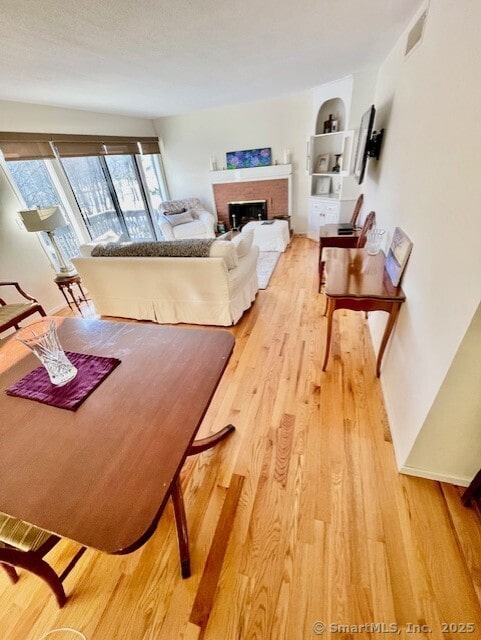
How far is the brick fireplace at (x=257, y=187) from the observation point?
485cm

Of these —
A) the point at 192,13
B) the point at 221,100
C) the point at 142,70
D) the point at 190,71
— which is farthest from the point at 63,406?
the point at 221,100

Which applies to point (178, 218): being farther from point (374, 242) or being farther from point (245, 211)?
point (374, 242)

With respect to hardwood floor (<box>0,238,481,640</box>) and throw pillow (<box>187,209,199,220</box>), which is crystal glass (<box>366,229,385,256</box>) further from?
throw pillow (<box>187,209,199,220</box>)

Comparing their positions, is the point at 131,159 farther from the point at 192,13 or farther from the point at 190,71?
the point at 192,13

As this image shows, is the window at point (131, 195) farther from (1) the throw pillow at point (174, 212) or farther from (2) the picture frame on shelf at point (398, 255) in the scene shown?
(2) the picture frame on shelf at point (398, 255)

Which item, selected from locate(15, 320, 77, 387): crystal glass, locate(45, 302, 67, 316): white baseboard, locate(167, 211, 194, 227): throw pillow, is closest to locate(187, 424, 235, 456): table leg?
locate(15, 320, 77, 387): crystal glass

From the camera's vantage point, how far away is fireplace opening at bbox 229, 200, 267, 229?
521 centimetres

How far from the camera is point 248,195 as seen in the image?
5.17 meters

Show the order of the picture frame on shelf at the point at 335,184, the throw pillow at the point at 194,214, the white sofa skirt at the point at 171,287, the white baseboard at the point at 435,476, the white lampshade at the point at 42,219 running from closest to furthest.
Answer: the white baseboard at the point at 435,476 → the white sofa skirt at the point at 171,287 → the white lampshade at the point at 42,219 → the picture frame on shelf at the point at 335,184 → the throw pillow at the point at 194,214

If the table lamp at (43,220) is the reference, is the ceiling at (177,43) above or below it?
above

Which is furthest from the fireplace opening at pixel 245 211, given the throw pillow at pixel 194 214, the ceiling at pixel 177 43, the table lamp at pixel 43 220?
the table lamp at pixel 43 220

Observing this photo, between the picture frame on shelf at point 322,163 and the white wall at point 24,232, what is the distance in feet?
11.6

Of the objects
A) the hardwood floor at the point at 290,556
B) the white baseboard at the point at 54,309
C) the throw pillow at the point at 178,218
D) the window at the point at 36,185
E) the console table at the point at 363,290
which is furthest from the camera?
the throw pillow at the point at 178,218

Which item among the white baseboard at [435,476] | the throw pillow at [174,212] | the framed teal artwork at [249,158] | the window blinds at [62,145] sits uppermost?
the window blinds at [62,145]
